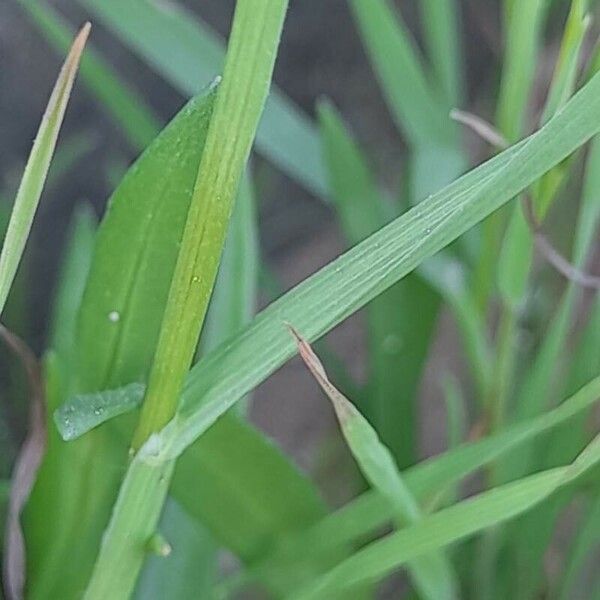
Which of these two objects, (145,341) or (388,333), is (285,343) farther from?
(388,333)

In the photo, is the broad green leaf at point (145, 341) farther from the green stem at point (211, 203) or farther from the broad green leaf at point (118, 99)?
the broad green leaf at point (118, 99)

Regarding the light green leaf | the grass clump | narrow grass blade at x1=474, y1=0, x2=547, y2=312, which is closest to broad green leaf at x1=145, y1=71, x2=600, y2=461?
the grass clump

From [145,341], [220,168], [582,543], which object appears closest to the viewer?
[220,168]

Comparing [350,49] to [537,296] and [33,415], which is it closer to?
[537,296]

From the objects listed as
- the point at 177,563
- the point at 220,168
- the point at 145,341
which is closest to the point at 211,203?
the point at 220,168

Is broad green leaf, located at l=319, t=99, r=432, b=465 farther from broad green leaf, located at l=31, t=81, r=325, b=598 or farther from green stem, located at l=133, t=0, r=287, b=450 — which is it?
green stem, located at l=133, t=0, r=287, b=450

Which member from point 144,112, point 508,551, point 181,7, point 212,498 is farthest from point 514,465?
point 181,7
